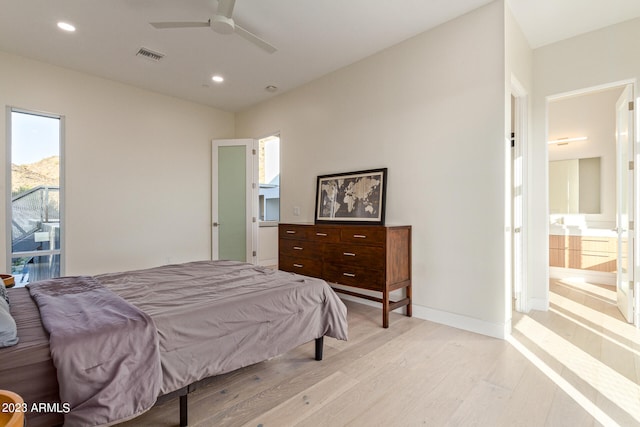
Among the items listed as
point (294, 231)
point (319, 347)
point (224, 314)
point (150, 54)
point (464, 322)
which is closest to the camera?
point (224, 314)

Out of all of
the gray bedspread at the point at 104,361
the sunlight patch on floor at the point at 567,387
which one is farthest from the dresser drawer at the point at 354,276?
the gray bedspread at the point at 104,361

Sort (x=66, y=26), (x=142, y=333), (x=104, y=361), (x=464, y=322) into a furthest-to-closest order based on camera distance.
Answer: (x=66, y=26) → (x=464, y=322) → (x=142, y=333) → (x=104, y=361)

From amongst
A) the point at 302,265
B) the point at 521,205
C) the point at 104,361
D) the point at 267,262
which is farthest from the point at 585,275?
the point at 104,361

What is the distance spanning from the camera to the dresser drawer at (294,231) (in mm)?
3684

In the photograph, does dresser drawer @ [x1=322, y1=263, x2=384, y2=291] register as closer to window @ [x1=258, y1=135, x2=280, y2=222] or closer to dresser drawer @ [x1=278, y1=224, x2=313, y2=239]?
dresser drawer @ [x1=278, y1=224, x2=313, y2=239]

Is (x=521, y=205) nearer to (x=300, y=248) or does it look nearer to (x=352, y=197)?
(x=352, y=197)

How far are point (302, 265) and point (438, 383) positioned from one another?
206 centimetres

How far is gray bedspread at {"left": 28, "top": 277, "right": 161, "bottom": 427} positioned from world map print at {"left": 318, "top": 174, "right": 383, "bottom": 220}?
2.53m

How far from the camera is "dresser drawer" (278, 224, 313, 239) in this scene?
3.68 meters

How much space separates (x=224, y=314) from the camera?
1720 mm

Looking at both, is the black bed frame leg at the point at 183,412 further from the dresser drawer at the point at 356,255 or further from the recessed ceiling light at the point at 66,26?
the recessed ceiling light at the point at 66,26

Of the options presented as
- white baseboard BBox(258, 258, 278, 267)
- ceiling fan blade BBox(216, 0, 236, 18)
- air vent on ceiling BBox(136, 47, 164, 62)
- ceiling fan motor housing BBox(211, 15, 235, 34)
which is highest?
air vent on ceiling BBox(136, 47, 164, 62)

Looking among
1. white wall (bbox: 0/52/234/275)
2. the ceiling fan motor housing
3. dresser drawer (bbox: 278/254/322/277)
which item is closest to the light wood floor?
dresser drawer (bbox: 278/254/322/277)

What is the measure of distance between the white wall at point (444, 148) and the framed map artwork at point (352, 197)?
121mm
